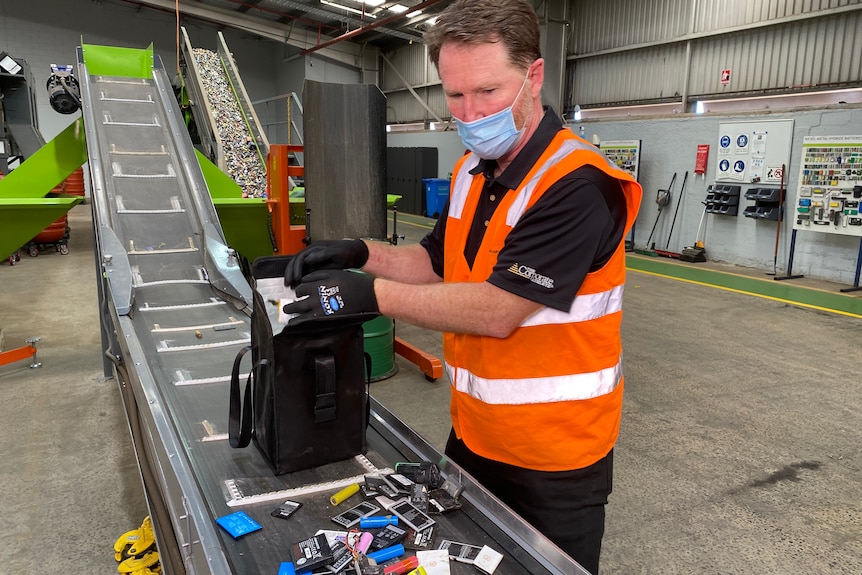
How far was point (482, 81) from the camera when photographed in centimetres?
125

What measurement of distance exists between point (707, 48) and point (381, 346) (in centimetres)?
792

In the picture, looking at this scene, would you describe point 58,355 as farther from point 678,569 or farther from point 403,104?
point 403,104

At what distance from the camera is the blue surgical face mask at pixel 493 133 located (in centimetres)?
130

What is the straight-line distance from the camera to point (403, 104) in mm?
17297

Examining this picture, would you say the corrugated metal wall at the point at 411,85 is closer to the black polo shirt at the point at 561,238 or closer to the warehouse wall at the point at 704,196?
the warehouse wall at the point at 704,196

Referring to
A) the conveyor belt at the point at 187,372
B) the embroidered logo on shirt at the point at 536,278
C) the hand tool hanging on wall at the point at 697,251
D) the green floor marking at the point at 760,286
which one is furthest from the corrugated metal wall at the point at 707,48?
the embroidered logo on shirt at the point at 536,278

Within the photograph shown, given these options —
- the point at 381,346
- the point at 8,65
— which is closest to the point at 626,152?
the point at 381,346

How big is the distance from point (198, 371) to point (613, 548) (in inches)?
72.1

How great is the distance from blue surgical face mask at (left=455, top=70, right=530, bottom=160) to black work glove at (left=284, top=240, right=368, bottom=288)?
0.37 metres

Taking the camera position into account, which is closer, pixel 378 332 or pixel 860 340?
pixel 378 332

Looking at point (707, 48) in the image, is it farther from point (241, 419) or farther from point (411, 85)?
point (241, 419)

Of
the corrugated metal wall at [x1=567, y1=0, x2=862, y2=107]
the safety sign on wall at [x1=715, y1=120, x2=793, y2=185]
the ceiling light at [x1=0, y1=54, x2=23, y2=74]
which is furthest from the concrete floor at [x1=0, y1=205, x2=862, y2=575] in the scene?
the ceiling light at [x1=0, y1=54, x2=23, y2=74]

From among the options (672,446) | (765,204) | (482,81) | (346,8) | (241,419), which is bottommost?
(672,446)

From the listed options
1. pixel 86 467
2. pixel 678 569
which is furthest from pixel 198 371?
pixel 678 569
